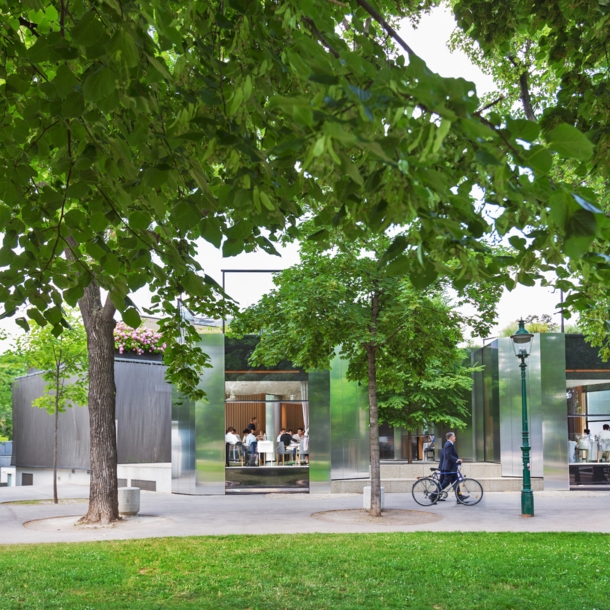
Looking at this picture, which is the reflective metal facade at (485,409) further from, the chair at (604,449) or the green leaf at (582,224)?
Result: the green leaf at (582,224)

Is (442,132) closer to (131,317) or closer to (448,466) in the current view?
(131,317)

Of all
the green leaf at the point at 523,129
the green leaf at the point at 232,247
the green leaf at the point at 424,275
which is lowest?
the green leaf at the point at 424,275

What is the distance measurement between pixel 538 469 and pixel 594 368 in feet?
11.9

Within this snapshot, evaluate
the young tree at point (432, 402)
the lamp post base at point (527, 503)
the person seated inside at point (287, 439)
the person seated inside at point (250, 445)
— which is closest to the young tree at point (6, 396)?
the person seated inside at point (250, 445)

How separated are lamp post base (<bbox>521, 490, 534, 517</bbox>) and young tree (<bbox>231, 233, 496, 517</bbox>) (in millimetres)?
3026

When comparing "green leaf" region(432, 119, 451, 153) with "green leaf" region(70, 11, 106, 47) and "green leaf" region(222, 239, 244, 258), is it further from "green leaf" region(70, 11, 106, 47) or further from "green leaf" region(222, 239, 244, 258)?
"green leaf" region(222, 239, 244, 258)

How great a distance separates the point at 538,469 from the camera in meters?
24.6

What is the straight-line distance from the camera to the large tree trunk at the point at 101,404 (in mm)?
15727

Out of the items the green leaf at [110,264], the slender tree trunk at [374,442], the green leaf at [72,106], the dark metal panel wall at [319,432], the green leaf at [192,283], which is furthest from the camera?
the dark metal panel wall at [319,432]

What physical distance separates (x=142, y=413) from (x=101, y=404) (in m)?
16.6

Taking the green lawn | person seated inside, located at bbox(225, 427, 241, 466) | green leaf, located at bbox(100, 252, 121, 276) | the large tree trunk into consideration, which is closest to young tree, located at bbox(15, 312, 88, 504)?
person seated inside, located at bbox(225, 427, 241, 466)

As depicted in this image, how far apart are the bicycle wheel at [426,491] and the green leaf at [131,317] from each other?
15.5 meters

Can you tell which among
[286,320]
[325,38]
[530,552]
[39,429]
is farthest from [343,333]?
[39,429]

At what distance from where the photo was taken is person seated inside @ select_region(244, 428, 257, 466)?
2461 cm
